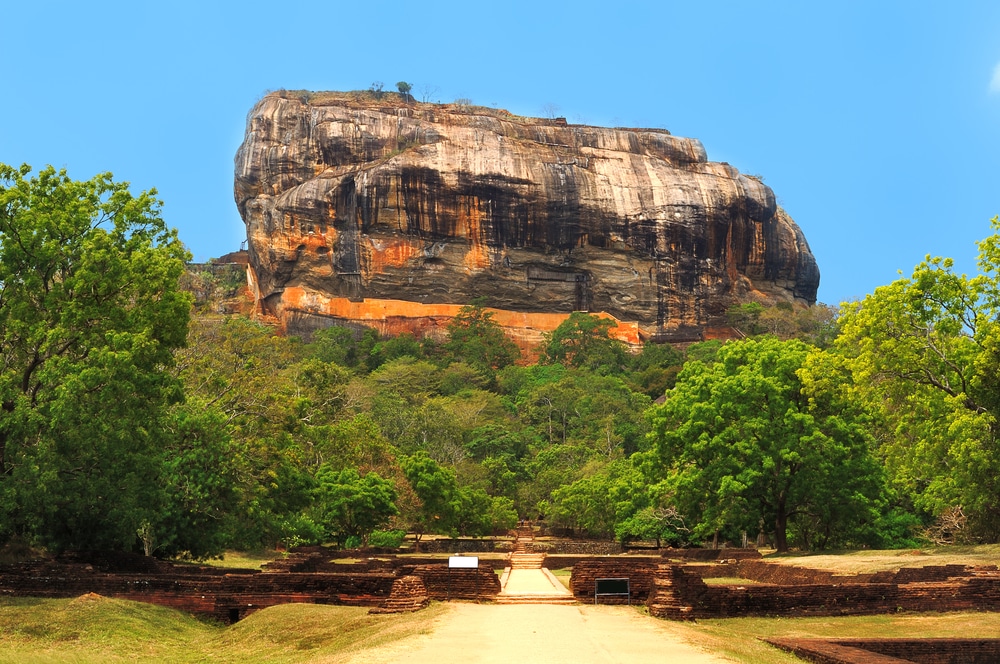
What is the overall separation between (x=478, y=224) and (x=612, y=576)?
6400cm

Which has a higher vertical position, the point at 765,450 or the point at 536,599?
the point at 765,450

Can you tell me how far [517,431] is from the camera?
5625 centimetres

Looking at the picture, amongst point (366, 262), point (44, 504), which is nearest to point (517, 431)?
point (366, 262)

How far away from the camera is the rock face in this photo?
7731cm

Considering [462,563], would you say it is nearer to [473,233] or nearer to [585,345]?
[585,345]

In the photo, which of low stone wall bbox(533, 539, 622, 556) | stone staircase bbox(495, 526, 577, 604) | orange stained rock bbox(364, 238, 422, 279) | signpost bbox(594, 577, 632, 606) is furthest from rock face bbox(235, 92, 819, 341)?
signpost bbox(594, 577, 632, 606)

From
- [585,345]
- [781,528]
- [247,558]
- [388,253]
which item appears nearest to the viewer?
[781,528]

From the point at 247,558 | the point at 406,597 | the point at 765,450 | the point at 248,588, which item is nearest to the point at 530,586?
the point at 406,597

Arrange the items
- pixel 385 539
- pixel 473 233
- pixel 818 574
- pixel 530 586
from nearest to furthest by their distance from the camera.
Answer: pixel 530 586 < pixel 818 574 < pixel 385 539 < pixel 473 233

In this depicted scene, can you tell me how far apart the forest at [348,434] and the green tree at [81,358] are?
0.15 feet

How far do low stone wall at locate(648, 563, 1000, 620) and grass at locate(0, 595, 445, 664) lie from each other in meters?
3.68

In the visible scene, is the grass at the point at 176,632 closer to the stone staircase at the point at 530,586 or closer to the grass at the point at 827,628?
the stone staircase at the point at 530,586

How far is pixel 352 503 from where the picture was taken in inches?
1223

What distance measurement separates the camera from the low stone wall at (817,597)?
1446cm
